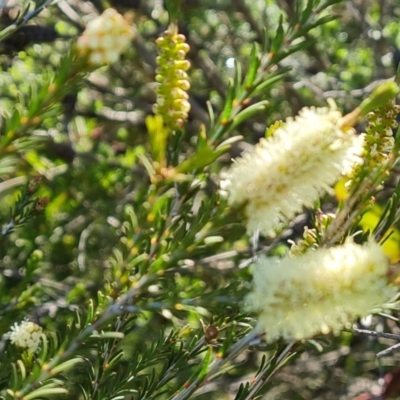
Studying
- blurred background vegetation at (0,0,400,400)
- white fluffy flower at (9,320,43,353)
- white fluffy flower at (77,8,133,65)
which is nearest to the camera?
white fluffy flower at (77,8,133,65)

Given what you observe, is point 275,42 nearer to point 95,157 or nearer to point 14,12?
point 14,12

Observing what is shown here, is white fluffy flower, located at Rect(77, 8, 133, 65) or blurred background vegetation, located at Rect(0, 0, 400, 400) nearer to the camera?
white fluffy flower, located at Rect(77, 8, 133, 65)

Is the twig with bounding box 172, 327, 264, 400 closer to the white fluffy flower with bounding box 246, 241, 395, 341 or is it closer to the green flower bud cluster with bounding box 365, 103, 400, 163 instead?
the white fluffy flower with bounding box 246, 241, 395, 341

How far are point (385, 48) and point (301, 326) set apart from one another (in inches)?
92.6

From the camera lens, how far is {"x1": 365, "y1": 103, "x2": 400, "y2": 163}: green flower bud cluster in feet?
2.47

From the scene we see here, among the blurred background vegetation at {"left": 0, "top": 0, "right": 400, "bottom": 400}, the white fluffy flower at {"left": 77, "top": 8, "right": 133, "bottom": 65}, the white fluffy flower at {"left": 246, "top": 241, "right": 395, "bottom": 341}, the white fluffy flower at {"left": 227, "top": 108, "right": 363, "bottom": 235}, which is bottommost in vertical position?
the blurred background vegetation at {"left": 0, "top": 0, "right": 400, "bottom": 400}

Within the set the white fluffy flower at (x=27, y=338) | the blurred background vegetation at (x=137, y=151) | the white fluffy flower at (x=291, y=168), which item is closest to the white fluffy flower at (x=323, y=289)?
the white fluffy flower at (x=291, y=168)

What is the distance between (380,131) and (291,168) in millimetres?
187

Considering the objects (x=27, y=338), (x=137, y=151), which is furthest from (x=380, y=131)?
(x=137, y=151)

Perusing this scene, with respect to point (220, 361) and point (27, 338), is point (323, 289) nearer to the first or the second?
point (220, 361)

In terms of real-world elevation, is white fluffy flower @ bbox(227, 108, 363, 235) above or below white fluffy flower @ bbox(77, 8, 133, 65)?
below

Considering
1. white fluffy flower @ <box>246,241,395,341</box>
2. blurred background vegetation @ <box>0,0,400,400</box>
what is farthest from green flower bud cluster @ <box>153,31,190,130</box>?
blurred background vegetation @ <box>0,0,400,400</box>

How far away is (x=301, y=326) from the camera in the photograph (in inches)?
25.1

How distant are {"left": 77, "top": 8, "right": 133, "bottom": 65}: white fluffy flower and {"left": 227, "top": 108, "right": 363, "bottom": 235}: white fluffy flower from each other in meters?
0.19
